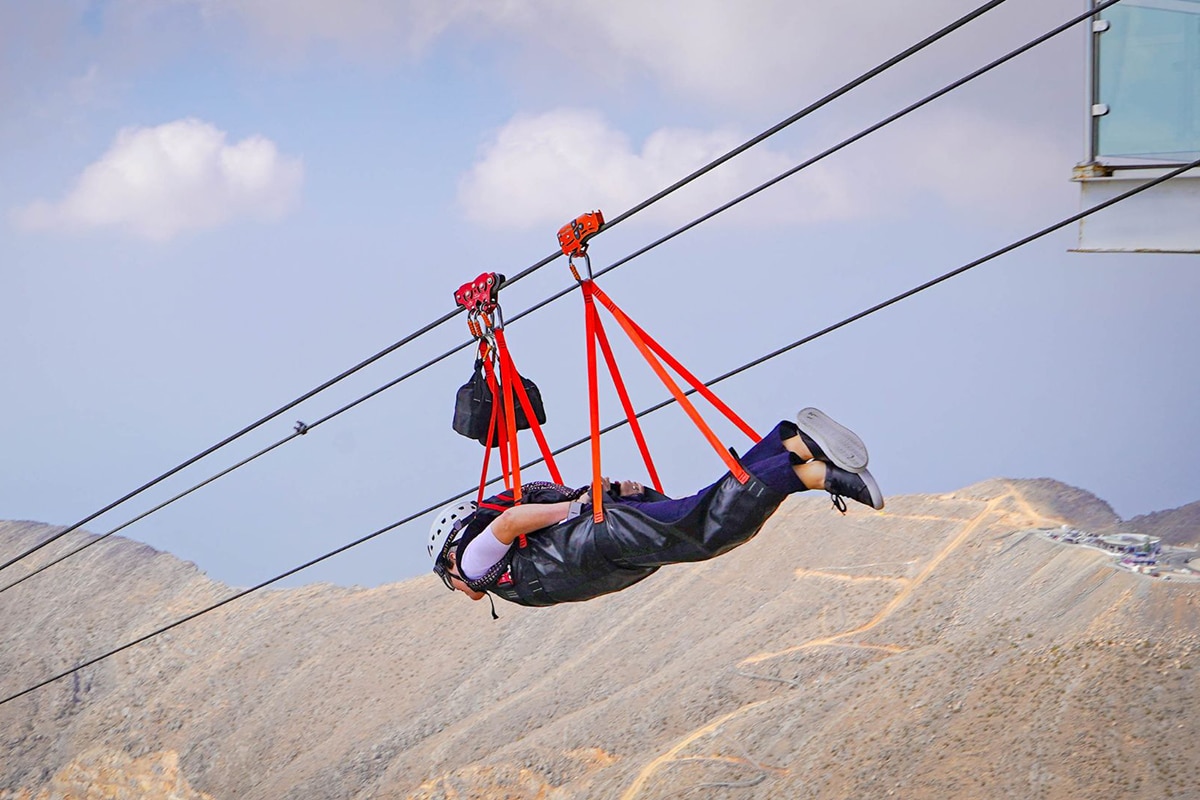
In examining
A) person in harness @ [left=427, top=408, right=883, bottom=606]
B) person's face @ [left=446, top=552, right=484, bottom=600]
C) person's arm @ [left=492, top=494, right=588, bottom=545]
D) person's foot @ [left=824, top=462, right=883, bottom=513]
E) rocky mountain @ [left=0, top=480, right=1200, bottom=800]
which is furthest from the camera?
rocky mountain @ [left=0, top=480, right=1200, bottom=800]

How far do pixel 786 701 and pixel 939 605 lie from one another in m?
2.52

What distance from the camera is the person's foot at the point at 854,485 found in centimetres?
375

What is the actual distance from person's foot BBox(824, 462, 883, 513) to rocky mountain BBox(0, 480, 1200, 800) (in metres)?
7.29

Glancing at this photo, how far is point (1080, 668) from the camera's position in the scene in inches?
462

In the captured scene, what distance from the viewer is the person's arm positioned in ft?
15.0

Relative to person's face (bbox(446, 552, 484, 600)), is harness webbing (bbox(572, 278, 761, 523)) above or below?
above

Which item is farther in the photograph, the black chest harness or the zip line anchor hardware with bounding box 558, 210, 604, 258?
the zip line anchor hardware with bounding box 558, 210, 604, 258

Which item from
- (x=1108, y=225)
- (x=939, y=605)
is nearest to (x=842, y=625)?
(x=939, y=605)

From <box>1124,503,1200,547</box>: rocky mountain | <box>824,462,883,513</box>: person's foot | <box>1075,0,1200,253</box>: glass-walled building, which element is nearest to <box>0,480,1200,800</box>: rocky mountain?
<box>1124,503,1200,547</box>: rocky mountain

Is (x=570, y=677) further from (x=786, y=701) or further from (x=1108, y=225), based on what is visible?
(x=1108, y=225)

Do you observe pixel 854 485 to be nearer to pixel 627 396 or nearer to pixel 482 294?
pixel 627 396

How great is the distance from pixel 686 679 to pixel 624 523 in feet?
35.2

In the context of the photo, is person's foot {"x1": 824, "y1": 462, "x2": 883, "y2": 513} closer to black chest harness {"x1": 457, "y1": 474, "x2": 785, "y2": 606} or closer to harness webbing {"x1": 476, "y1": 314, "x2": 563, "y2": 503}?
black chest harness {"x1": 457, "y1": 474, "x2": 785, "y2": 606}

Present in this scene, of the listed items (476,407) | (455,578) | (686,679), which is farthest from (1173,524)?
(455,578)
